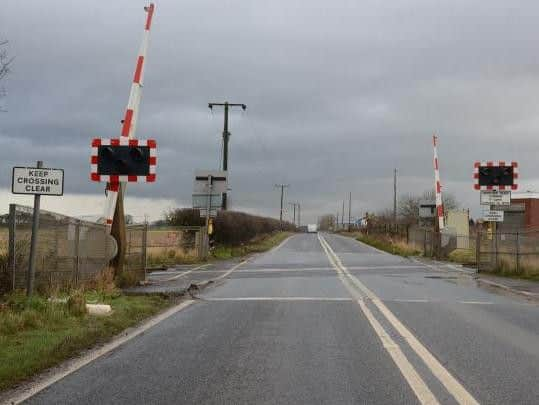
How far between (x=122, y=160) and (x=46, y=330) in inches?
295

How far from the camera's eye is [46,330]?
9.16 meters

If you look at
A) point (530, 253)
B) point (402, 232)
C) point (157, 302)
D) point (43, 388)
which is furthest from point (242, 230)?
point (43, 388)

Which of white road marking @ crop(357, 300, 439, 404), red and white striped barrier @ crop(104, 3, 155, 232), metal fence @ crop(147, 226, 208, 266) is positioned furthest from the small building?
white road marking @ crop(357, 300, 439, 404)

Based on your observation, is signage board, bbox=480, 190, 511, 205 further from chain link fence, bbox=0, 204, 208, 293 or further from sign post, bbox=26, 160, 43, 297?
sign post, bbox=26, 160, 43, 297

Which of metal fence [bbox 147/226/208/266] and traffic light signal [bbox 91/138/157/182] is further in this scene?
metal fence [bbox 147/226/208/266]

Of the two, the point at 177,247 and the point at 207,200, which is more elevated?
the point at 207,200

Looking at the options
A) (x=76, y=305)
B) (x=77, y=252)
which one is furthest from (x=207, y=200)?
(x=76, y=305)

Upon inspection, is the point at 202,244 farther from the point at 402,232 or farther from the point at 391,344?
the point at 402,232

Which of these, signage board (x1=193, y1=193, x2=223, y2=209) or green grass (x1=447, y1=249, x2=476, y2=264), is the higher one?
signage board (x1=193, y1=193, x2=223, y2=209)

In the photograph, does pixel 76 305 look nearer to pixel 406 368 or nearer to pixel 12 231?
pixel 12 231

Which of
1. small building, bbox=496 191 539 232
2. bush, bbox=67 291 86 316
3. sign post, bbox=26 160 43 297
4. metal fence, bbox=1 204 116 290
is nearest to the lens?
bush, bbox=67 291 86 316

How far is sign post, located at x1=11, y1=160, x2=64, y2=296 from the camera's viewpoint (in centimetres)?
1116

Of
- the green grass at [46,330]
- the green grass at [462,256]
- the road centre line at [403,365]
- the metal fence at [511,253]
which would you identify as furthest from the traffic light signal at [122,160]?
the green grass at [462,256]

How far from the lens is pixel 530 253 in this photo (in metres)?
22.0
